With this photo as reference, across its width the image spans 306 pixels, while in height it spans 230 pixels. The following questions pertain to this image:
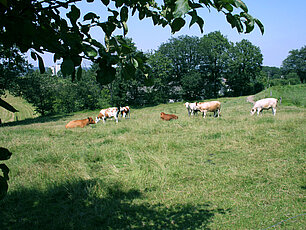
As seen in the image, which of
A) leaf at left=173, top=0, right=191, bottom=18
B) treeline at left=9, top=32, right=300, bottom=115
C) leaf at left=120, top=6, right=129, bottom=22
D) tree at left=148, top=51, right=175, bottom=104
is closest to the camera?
leaf at left=173, top=0, right=191, bottom=18

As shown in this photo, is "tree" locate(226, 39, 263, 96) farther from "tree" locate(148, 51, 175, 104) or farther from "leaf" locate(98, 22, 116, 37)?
"leaf" locate(98, 22, 116, 37)

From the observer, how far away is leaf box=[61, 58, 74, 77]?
172 centimetres

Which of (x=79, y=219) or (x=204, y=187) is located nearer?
(x=79, y=219)

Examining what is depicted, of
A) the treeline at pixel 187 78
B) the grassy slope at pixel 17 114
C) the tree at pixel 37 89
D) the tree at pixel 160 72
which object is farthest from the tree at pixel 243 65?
the grassy slope at pixel 17 114

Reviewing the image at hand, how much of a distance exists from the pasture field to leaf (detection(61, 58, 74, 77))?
2.93 m

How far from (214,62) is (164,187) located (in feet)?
208

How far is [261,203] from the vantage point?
176 inches

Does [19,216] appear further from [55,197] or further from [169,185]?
[169,185]

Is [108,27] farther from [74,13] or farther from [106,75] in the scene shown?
[106,75]

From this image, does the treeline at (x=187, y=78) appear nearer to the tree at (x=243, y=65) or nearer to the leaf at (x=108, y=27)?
the tree at (x=243, y=65)

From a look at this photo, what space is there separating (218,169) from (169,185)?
5.41 ft

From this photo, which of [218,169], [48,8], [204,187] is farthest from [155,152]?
[48,8]

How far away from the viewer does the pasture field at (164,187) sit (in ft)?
13.0

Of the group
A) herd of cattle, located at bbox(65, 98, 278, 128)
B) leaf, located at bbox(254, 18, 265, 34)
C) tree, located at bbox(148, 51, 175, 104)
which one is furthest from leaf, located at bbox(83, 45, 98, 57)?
tree, located at bbox(148, 51, 175, 104)
